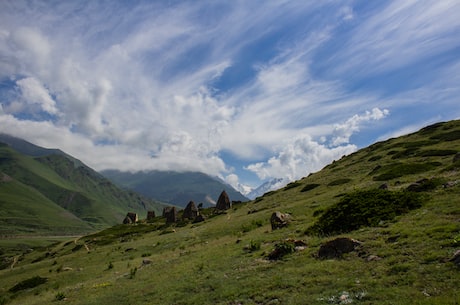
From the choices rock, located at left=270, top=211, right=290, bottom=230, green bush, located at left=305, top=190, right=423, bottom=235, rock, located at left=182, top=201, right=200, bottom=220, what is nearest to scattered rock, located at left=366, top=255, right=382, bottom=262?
green bush, located at left=305, top=190, right=423, bottom=235

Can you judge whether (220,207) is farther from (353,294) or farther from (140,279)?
(353,294)

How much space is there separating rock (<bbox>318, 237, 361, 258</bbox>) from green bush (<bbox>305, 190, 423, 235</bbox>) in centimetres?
471

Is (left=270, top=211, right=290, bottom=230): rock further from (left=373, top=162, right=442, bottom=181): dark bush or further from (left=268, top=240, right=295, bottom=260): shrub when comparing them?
(left=373, top=162, right=442, bottom=181): dark bush

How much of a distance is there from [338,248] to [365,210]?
760 centimetres

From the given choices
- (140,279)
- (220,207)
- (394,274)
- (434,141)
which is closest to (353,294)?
(394,274)

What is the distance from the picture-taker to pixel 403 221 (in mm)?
21531

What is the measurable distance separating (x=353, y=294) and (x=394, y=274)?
2.49 meters

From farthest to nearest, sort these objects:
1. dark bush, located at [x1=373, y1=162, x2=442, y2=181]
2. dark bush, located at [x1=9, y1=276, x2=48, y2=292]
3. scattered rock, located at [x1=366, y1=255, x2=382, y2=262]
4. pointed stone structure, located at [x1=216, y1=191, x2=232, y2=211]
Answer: pointed stone structure, located at [x1=216, y1=191, x2=232, y2=211] → dark bush, located at [x1=373, y1=162, x2=442, y2=181] → dark bush, located at [x1=9, y1=276, x2=48, y2=292] → scattered rock, located at [x1=366, y1=255, x2=382, y2=262]

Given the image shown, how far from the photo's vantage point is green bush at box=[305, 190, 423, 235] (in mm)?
23875

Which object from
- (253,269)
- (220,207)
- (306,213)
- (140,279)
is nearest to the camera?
(253,269)

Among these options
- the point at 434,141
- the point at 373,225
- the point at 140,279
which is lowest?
the point at 140,279

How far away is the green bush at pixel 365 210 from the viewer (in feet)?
78.3

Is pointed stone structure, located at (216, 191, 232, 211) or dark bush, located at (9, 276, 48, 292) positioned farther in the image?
pointed stone structure, located at (216, 191, 232, 211)

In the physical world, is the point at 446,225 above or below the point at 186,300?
above
